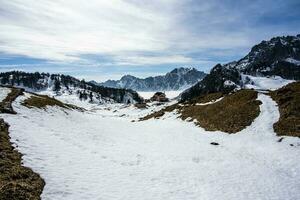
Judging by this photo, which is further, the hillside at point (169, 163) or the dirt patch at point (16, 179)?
the hillside at point (169, 163)

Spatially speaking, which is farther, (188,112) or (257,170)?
(188,112)

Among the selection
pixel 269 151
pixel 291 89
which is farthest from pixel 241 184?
pixel 291 89

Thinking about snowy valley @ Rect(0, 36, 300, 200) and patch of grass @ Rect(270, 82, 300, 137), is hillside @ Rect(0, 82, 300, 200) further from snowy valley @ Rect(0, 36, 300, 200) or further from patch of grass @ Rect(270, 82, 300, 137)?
patch of grass @ Rect(270, 82, 300, 137)

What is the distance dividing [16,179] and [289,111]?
33.0 meters

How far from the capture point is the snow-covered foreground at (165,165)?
18.6m

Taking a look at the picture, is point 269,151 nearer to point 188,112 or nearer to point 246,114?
point 246,114

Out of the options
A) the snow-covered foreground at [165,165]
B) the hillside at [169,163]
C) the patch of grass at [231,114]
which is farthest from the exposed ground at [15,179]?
the patch of grass at [231,114]

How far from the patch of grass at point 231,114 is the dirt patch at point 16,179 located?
90.1ft

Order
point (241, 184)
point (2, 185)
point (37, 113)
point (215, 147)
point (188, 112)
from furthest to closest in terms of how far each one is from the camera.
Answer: point (188, 112) → point (37, 113) → point (215, 147) → point (241, 184) → point (2, 185)

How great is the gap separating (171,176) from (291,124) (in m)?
18.6

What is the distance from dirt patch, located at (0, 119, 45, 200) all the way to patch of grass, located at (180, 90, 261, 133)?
1081 inches

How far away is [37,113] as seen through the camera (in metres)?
46.4

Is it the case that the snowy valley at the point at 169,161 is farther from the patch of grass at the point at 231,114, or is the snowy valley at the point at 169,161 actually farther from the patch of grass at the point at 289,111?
the patch of grass at the point at 231,114

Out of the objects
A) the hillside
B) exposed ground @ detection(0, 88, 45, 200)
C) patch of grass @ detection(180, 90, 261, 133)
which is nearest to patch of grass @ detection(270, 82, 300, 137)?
the hillside
